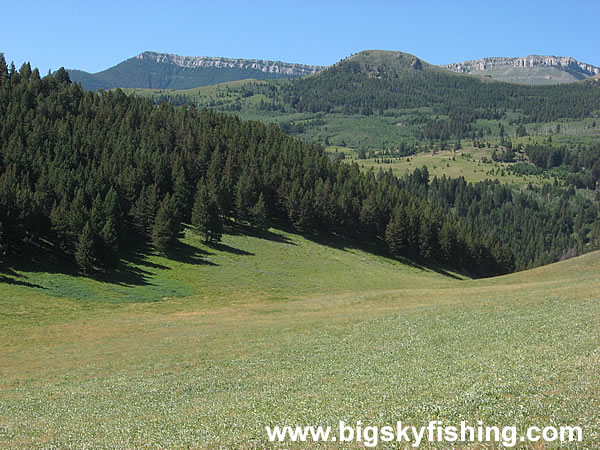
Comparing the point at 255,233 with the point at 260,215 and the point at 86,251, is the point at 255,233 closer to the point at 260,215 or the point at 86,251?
the point at 260,215

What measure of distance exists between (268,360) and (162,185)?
289ft

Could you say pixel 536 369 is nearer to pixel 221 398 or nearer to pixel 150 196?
pixel 221 398

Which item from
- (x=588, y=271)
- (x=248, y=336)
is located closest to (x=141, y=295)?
(x=248, y=336)

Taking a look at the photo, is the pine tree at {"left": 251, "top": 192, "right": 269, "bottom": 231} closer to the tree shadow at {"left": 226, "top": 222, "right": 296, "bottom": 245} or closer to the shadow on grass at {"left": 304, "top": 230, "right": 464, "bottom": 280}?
the tree shadow at {"left": 226, "top": 222, "right": 296, "bottom": 245}

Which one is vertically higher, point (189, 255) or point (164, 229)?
point (164, 229)

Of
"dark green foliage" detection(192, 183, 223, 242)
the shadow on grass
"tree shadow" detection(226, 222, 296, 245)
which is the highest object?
"dark green foliage" detection(192, 183, 223, 242)

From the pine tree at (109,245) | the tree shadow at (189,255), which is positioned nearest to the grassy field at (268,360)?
the pine tree at (109,245)

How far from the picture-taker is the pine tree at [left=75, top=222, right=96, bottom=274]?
70750 millimetres

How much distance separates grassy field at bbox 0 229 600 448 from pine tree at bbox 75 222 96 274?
3.43 m

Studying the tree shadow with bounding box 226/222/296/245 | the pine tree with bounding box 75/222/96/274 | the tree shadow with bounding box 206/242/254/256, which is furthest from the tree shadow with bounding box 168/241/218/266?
the pine tree with bounding box 75/222/96/274

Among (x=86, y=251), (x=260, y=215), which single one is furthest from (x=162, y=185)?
(x=86, y=251)

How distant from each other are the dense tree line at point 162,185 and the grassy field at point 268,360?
38.0ft

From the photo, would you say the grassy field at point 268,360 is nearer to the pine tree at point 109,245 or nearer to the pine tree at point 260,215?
the pine tree at point 109,245

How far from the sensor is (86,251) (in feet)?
233
